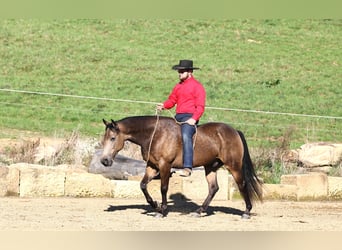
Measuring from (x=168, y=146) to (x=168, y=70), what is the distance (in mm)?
21947

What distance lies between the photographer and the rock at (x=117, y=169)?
13.8 m

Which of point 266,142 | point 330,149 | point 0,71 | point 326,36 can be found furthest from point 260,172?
point 326,36

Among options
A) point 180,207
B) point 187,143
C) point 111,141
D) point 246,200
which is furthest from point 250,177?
point 111,141

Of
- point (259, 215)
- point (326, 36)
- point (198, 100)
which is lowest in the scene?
point (259, 215)

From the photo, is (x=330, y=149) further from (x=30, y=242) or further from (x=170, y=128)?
(x=30, y=242)

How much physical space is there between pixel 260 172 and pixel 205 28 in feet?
83.1

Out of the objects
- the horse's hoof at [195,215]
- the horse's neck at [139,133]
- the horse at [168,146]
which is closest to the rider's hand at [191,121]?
the horse at [168,146]

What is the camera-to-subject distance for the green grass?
25.1 meters

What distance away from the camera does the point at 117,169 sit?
13.9 metres

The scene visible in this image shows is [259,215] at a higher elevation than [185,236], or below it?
below

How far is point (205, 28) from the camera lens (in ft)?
130

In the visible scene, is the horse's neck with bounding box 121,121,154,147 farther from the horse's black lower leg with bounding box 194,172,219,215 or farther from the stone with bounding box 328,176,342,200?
the stone with bounding box 328,176,342,200

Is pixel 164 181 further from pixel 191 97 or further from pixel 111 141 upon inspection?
pixel 191 97

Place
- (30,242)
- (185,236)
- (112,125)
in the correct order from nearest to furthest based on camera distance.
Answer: (30,242)
(185,236)
(112,125)
